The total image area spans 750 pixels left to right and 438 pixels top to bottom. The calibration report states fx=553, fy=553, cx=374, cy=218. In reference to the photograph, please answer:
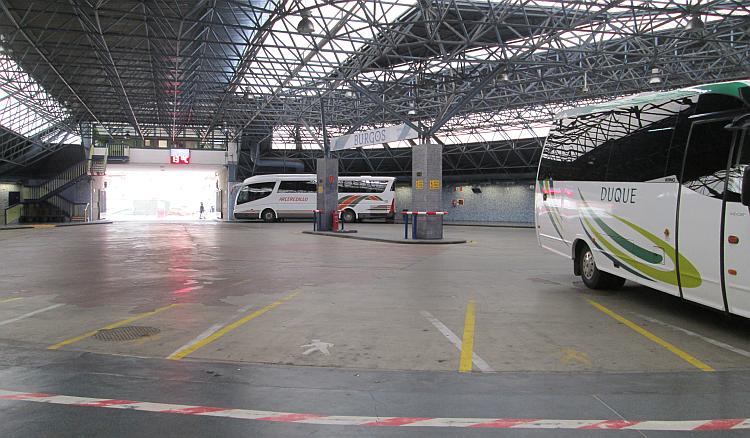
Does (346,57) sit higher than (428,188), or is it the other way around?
(346,57)

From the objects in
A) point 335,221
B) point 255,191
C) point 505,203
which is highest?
point 255,191

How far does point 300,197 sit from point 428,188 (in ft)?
75.0

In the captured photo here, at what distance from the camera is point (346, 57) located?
30.0 meters

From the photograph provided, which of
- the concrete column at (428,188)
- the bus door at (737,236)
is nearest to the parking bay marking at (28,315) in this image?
the bus door at (737,236)

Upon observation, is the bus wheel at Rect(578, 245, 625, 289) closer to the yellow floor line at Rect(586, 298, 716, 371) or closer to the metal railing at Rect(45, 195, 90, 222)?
the yellow floor line at Rect(586, 298, 716, 371)

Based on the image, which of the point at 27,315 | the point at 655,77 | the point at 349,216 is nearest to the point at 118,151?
the point at 349,216

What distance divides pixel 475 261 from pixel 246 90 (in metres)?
26.0

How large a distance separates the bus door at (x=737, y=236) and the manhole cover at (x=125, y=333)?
24.2 feet

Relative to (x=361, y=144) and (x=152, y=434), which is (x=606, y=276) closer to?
(x=152, y=434)

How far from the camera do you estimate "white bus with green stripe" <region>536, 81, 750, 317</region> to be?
6.85 metres

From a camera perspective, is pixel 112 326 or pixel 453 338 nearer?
pixel 453 338

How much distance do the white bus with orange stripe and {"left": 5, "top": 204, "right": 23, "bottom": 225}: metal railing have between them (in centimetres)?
1703

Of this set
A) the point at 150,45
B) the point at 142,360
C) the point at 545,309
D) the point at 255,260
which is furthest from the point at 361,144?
the point at 142,360

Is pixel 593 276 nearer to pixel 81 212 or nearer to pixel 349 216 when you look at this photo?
pixel 349 216
